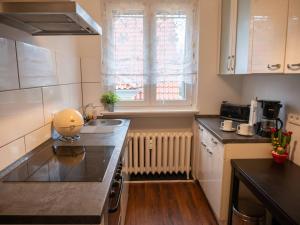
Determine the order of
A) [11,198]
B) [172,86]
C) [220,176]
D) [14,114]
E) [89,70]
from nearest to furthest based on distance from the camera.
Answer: [11,198]
[14,114]
[220,176]
[89,70]
[172,86]

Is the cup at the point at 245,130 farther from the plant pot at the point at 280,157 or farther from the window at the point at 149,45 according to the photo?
the window at the point at 149,45

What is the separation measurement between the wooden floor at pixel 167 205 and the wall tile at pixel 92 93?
3.67ft

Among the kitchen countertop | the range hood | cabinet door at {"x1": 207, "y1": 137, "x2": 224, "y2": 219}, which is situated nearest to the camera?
the kitchen countertop

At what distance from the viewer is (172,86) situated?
2.85 metres

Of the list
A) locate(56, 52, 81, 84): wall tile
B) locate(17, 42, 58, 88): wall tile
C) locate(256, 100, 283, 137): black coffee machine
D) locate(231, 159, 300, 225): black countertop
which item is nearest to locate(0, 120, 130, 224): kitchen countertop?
locate(17, 42, 58, 88): wall tile

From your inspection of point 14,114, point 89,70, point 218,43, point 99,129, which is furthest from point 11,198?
point 218,43

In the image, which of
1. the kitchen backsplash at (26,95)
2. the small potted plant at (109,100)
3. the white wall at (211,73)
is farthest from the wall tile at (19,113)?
the white wall at (211,73)

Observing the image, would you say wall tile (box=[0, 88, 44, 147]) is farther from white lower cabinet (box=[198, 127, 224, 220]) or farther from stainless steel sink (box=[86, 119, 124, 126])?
white lower cabinet (box=[198, 127, 224, 220])

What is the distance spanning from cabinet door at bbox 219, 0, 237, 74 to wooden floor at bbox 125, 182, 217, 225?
139 cm

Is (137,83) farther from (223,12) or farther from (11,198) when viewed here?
(11,198)

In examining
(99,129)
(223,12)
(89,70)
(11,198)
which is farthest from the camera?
(89,70)

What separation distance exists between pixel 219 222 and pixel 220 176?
1.44 feet

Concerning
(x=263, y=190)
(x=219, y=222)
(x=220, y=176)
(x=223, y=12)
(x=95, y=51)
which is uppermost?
(x=223, y=12)

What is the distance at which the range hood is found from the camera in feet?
3.04
